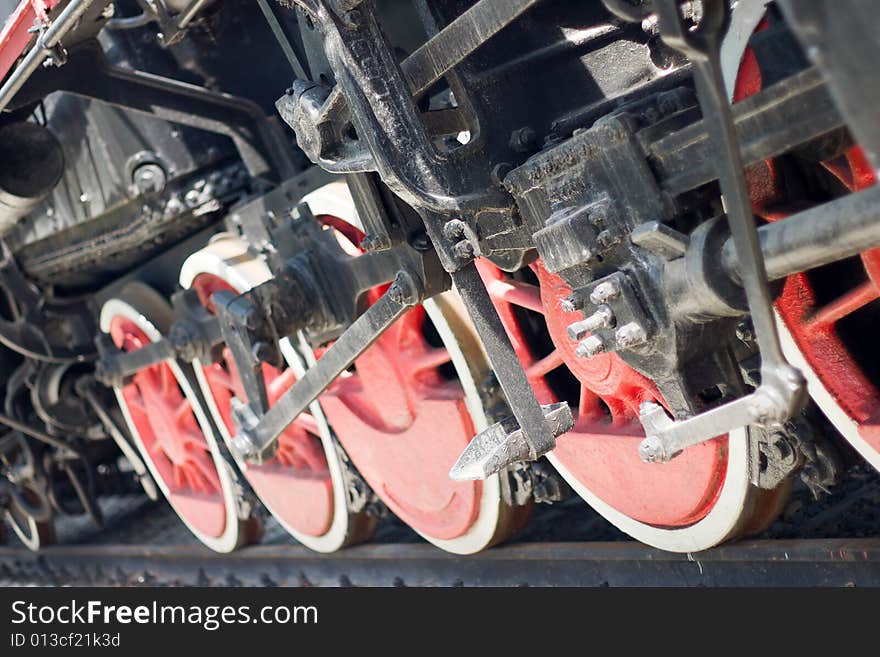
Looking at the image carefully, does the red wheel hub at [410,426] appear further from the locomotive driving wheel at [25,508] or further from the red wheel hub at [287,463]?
the locomotive driving wheel at [25,508]

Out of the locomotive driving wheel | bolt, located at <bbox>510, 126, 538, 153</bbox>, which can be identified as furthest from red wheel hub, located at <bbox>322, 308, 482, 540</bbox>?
the locomotive driving wheel

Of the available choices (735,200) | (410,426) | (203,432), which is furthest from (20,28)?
(735,200)

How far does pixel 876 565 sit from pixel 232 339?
142 centimetres

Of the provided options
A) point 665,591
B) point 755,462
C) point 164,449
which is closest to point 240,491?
point 164,449

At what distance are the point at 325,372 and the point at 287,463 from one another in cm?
112

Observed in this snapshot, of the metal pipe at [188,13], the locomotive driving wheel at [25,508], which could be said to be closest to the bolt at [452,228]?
the metal pipe at [188,13]

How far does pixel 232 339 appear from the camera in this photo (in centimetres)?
258

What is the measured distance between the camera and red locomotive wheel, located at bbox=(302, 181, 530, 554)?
246 centimetres

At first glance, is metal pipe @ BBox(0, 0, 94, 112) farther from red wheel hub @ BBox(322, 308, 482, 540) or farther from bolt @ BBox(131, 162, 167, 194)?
red wheel hub @ BBox(322, 308, 482, 540)

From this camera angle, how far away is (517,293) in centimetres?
229

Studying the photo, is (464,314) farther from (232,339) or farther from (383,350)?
(232,339)

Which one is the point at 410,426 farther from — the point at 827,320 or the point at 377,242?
the point at 827,320

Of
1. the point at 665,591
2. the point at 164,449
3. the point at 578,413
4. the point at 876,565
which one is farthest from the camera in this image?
the point at 164,449

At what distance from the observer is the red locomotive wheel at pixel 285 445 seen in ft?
9.81
